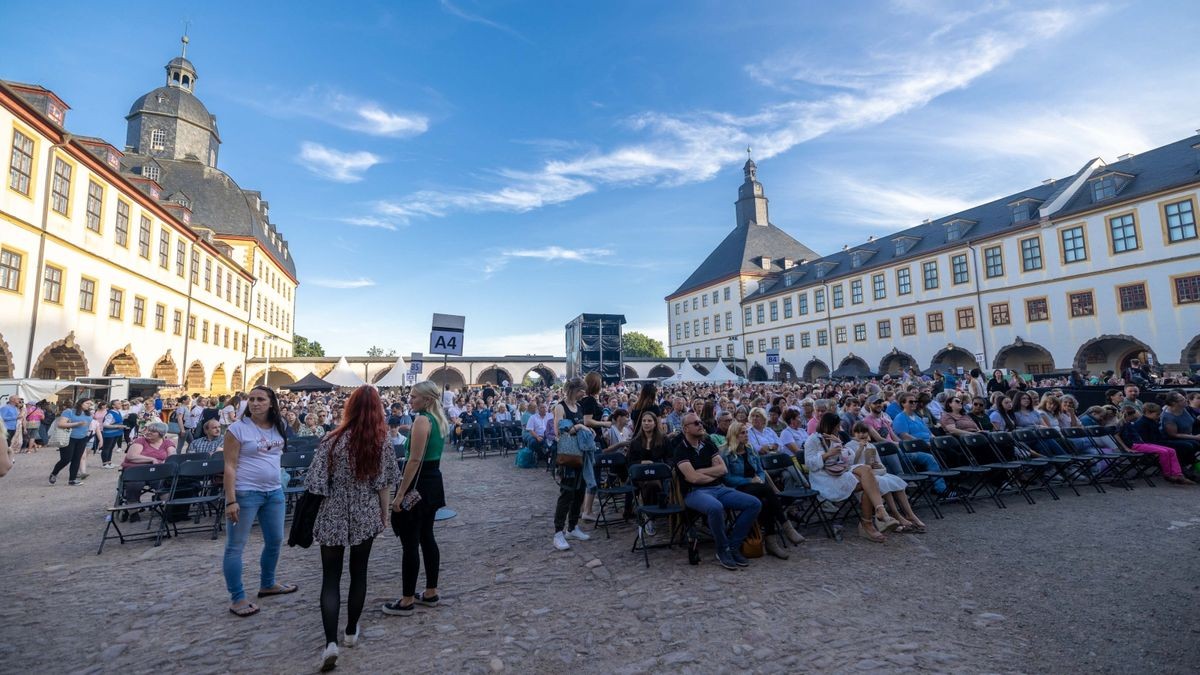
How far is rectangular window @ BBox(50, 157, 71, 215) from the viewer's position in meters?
18.6

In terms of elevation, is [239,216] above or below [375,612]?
above

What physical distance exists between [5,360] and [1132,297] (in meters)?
46.2

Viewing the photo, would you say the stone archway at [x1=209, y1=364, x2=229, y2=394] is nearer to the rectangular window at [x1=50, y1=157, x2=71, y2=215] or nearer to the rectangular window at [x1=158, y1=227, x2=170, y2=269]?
the rectangular window at [x1=158, y1=227, x2=170, y2=269]

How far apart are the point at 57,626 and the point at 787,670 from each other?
17.4ft

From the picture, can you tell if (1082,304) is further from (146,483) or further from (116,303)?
(116,303)

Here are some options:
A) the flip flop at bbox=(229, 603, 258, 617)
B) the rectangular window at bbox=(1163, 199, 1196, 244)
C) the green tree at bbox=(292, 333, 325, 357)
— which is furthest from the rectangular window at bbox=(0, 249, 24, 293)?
the green tree at bbox=(292, 333, 325, 357)

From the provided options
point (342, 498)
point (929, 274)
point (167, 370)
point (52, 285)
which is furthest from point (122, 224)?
point (929, 274)

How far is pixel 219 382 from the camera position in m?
36.5

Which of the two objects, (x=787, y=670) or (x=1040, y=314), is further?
(x=1040, y=314)

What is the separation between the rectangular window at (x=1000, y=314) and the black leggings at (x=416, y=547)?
3779 centimetres

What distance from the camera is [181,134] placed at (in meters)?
44.0

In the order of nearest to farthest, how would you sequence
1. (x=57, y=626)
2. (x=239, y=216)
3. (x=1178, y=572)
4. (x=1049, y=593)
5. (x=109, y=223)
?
(x=57, y=626)
(x=1049, y=593)
(x=1178, y=572)
(x=109, y=223)
(x=239, y=216)

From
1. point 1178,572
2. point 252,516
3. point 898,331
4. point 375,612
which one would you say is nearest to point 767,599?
point 375,612

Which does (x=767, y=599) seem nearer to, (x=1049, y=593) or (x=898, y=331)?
(x=1049, y=593)
